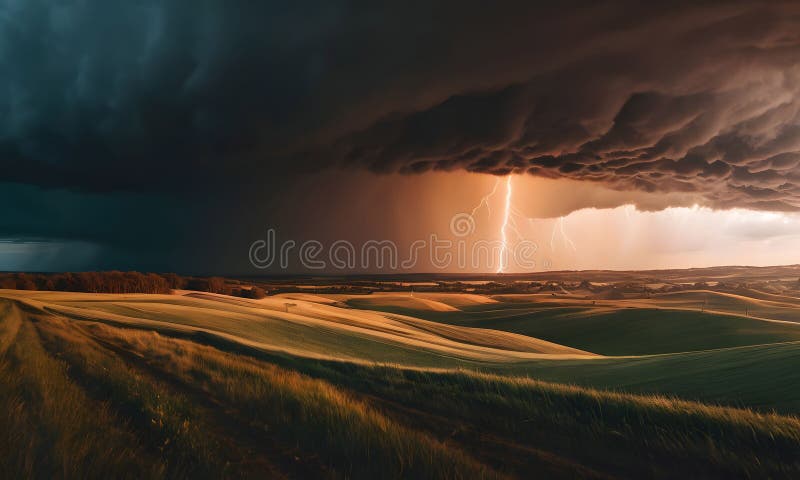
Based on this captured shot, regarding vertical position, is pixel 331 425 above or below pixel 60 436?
below

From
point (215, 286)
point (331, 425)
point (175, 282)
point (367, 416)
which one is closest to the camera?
point (331, 425)

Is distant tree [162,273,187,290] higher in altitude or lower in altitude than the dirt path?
higher

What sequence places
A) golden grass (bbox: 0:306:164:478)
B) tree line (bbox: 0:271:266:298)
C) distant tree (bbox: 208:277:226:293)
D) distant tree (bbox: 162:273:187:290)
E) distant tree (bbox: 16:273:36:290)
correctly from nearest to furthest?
1. golden grass (bbox: 0:306:164:478)
2. distant tree (bbox: 16:273:36:290)
3. tree line (bbox: 0:271:266:298)
4. distant tree (bbox: 162:273:187:290)
5. distant tree (bbox: 208:277:226:293)

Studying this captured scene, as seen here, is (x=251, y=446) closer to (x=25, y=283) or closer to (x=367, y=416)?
(x=367, y=416)

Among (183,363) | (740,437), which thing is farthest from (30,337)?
(740,437)

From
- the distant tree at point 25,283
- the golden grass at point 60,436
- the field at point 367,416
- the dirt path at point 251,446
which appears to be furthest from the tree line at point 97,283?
the dirt path at point 251,446

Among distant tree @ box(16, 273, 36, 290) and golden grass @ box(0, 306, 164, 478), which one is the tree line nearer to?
distant tree @ box(16, 273, 36, 290)

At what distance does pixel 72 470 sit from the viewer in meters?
5.50

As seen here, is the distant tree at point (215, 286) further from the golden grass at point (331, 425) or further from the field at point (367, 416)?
the golden grass at point (331, 425)

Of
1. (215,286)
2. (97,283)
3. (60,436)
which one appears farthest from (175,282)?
(60,436)

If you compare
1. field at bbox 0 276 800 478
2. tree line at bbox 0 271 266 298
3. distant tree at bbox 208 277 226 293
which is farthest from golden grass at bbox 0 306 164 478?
distant tree at bbox 208 277 226 293

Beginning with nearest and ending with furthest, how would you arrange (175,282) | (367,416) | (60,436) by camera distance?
(60,436) < (367,416) < (175,282)

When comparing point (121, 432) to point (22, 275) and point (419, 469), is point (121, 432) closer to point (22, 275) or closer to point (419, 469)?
point (419, 469)

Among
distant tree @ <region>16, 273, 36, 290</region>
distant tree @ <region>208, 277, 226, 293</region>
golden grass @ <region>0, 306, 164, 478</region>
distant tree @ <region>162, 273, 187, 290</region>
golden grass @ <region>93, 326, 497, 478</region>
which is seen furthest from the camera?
distant tree @ <region>208, 277, 226, 293</region>
